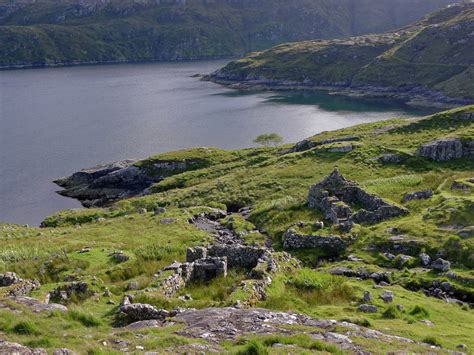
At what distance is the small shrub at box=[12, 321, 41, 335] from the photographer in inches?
601

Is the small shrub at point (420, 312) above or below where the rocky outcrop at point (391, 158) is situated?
below

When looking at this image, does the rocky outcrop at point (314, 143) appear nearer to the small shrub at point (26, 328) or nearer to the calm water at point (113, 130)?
the calm water at point (113, 130)

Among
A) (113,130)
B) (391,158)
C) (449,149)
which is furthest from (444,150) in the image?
(113,130)

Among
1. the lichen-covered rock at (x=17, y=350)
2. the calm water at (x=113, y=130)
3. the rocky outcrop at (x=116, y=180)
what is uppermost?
the lichen-covered rock at (x=17, y=350)

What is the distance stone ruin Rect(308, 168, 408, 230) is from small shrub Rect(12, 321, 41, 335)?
2289 cm

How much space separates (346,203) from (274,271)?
19.2 m

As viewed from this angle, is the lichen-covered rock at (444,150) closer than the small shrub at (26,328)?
No

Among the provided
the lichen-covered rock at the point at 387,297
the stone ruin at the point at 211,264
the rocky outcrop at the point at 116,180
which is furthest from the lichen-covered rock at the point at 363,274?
the rocky outcrop at the point at 116,180

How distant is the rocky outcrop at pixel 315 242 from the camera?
31.8 m

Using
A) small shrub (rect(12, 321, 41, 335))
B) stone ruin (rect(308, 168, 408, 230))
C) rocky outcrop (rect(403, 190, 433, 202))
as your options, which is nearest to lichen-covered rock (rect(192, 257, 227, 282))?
small shrub (rect(12, 321, 41, 335))

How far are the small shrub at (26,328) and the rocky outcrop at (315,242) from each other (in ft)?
67.8

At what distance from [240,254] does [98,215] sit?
1648 inches

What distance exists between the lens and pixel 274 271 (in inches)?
961

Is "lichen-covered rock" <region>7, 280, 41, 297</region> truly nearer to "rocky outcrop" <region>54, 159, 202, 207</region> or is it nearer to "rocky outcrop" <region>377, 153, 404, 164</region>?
"rocky outcrop" <region>377, 153, 404, 164</region>
